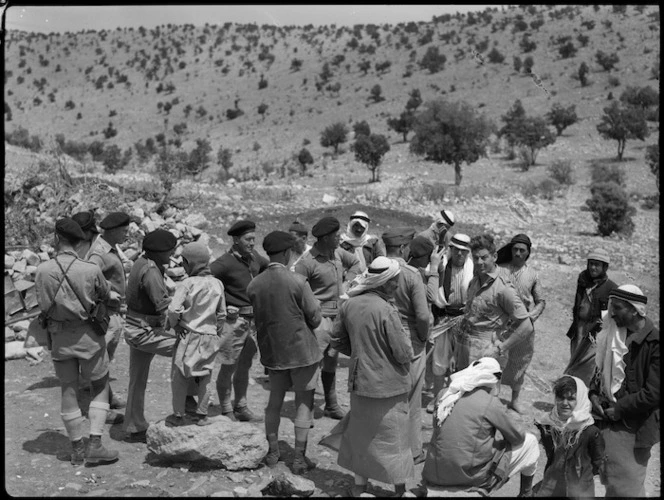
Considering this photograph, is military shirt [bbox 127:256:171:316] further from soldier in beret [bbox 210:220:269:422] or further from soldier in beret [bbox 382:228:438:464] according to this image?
soldier in beret [bbox 382:228:438:464]

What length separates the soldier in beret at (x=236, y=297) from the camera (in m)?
5.37

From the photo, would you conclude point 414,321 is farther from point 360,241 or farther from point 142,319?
point 142,319

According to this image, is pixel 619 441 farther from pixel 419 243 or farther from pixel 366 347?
pixel 419 243

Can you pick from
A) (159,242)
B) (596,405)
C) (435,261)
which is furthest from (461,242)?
(159,242)

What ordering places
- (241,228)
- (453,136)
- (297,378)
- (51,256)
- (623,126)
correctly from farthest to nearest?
(623,126) → (453,136) → (51,256) → (241,228) → (297,378)

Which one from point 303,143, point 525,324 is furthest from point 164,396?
point 303,143

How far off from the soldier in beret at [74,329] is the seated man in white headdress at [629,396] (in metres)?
3.32

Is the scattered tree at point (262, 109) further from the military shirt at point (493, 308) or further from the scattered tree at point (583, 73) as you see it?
the military shirt at point (493, 308)

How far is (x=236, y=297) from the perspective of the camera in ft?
18.0

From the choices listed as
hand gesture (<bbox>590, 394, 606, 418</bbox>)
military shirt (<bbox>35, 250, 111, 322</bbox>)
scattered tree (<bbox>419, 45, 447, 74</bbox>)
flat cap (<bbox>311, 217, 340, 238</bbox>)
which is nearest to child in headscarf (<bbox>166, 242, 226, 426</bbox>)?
military shirt (<bbox>35, 250, 111, 322</bbox>)

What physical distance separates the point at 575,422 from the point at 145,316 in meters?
3.06

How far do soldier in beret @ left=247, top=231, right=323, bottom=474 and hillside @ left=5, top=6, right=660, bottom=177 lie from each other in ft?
107

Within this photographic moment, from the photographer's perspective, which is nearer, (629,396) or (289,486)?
(629,396)

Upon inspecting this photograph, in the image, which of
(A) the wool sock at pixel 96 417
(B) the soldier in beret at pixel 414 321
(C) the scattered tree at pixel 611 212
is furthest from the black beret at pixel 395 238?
(C) the scattered tree at pixel 611 212
